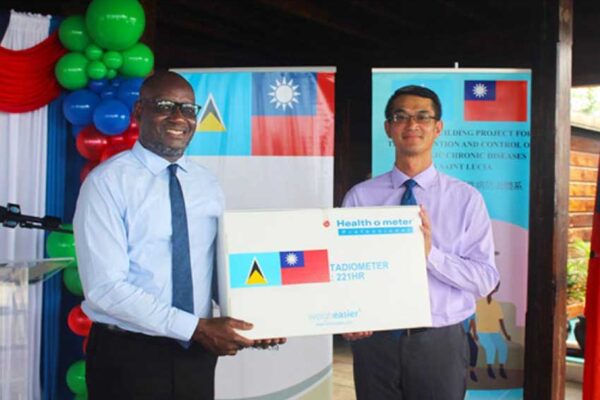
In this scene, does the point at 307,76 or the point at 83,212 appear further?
the point at 307,76

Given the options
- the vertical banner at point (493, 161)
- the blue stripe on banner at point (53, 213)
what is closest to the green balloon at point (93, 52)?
the blue stripe on banner at point (53, 213)

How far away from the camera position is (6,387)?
6.66 ft

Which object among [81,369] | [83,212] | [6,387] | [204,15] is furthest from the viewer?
[204,15]

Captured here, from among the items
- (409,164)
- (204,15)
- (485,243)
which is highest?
(204,15)

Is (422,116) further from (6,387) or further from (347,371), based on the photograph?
(347,371)

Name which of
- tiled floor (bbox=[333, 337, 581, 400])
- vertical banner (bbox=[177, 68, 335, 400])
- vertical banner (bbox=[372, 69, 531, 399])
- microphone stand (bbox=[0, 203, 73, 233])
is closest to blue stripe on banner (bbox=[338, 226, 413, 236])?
A: vertical banner (bbox=[372, 69, 531, 399])

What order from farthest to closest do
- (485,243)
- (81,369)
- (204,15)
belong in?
(204,15) → (81,369) → (485,243)

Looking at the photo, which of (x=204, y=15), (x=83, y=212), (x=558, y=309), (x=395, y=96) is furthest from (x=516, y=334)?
(x=204, y=15)

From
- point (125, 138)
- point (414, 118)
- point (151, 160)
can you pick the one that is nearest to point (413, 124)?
point (414, 118)

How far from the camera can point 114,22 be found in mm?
2965

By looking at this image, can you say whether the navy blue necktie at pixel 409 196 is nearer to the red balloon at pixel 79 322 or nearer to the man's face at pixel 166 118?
the man's face at pixel 166 118

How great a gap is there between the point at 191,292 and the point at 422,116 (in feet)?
3.45

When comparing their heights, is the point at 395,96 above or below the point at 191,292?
above

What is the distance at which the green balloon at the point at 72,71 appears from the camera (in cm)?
311
